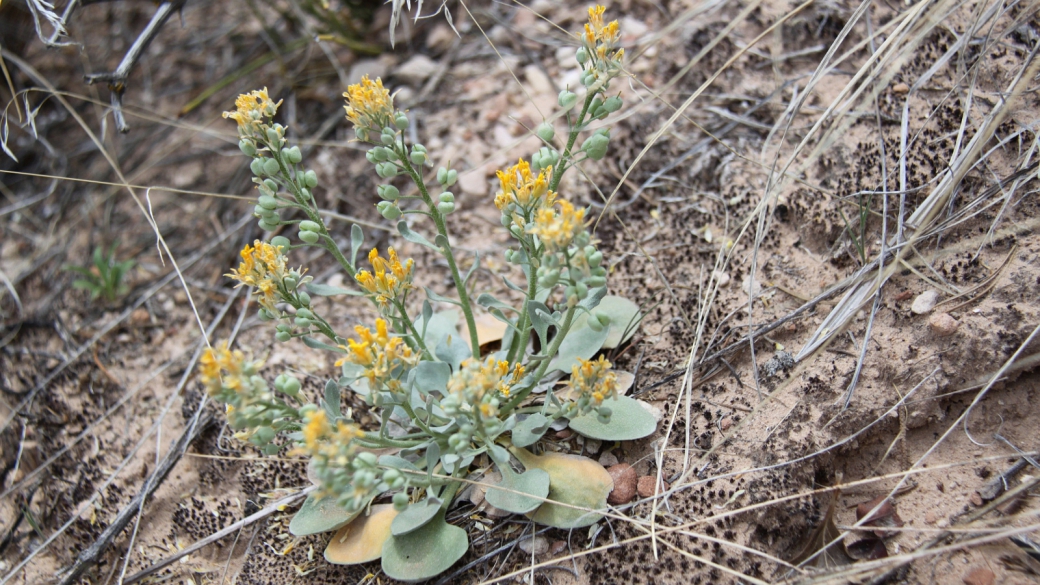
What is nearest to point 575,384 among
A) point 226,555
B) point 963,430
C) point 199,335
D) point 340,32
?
point 963,430

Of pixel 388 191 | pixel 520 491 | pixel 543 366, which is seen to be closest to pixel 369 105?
pixel 388 191

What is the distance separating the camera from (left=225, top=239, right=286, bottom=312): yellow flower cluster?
2045mm

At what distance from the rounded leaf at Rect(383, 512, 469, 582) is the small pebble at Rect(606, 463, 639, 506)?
19.5 inches

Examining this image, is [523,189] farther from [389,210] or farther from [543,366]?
[543,366]

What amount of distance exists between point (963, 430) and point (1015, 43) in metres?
1.48

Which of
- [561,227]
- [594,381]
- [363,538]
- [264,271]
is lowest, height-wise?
[363,538]

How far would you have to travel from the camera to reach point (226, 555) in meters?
2.52

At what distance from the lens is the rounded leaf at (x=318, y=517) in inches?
88.5

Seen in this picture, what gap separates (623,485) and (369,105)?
143 cm

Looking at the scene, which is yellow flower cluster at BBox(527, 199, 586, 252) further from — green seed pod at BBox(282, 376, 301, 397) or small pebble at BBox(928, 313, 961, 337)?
small pebble at BBox(928, 313, 961, 337)

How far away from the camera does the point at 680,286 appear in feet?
8.95

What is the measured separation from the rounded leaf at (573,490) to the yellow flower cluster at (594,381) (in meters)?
0.36

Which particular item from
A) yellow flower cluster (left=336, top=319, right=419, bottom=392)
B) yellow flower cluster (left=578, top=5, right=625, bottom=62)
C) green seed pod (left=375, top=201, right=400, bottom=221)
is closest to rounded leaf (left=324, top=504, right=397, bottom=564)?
yellow flower cluster (left=336, top=319, right=419, bottom=392)

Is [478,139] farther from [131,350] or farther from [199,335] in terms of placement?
[131,350]
